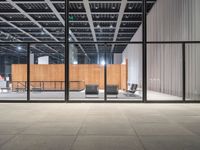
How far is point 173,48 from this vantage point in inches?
541

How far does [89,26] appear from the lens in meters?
20.7

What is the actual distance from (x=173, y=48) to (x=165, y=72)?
75.0 inches

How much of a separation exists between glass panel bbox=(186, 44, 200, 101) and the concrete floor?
3915 millimetres

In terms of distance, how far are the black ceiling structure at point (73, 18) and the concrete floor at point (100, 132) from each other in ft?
28.9

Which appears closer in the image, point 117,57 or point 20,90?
point 20,90

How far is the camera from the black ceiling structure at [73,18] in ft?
50.4

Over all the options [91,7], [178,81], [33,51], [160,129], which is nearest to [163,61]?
[178,81]

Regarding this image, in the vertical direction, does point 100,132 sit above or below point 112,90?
below

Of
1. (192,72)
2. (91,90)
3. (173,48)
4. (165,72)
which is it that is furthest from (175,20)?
(91,90)

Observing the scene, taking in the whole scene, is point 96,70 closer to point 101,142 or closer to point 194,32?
point 194,32

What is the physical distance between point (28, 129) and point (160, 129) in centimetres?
321

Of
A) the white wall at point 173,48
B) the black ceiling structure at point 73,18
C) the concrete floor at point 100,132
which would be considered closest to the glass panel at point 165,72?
the white wall at point 173,48

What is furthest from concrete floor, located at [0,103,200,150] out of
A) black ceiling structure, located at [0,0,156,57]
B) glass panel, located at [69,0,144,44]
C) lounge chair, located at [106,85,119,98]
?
glass panel, located at [69,0,144,44]

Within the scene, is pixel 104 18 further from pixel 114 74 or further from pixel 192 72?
pixel 192 72
